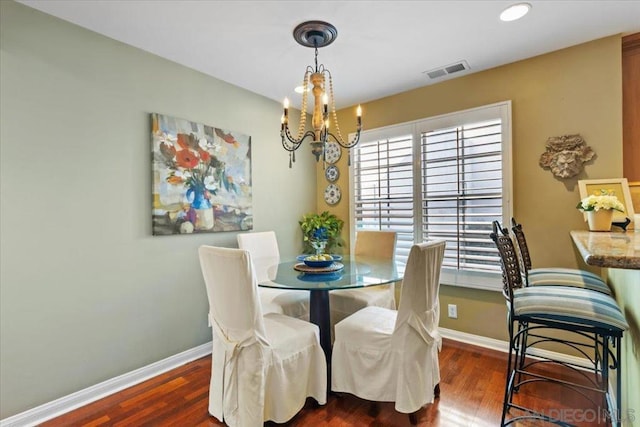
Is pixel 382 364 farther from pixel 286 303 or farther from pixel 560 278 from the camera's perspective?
pixel 560 278

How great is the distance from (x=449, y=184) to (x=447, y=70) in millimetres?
1065

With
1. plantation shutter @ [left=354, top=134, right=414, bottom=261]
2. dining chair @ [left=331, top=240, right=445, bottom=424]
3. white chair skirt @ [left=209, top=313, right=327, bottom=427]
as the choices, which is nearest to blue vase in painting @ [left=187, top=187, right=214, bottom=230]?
white chair skirt @ [left=209, top=313, right=327, bottom=427]

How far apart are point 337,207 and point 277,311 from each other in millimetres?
1785

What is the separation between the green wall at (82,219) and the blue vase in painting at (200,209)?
0.48ft

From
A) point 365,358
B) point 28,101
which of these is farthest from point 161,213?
point 365,358

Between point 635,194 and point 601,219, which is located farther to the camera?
point 635,194

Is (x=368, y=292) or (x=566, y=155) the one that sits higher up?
(x=566, y=155)

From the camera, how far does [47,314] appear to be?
6.64 feet

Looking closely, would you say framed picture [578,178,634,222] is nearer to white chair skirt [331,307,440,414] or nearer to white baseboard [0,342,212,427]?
white chair skirt [331,307,440,414]

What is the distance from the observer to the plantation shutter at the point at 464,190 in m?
2.82

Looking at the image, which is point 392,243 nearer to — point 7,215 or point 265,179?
point 265,179

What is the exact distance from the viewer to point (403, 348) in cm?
183

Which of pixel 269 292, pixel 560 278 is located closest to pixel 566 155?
pixel 560 278

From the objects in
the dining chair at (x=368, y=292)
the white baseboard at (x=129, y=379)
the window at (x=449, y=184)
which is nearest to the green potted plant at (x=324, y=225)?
the window at (x=449, y=184)
